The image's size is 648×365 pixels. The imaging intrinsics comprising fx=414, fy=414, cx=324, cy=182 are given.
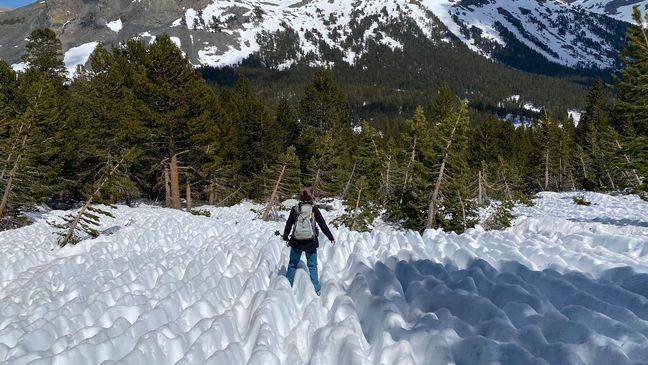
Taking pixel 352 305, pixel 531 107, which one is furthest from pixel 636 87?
pixel 531 107

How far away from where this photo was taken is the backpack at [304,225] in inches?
278

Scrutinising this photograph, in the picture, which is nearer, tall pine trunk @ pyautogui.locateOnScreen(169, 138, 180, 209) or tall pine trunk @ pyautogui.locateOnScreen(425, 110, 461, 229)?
tall pine trunk @ pyautogui.locateOnScreen(425, 110, 461, 229)

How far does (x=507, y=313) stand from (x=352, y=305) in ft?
6.99

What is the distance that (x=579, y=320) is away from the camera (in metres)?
4.95

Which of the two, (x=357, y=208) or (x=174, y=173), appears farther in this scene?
(x=174, y=173)

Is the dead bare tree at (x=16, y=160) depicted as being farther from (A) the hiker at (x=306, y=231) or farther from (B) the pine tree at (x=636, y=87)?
(B) the pine tree at (x=636, y=87)

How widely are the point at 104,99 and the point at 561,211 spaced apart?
30.5 metres

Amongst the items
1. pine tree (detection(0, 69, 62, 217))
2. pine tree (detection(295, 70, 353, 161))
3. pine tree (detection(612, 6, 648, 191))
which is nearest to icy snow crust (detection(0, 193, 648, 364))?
pine tree (detection(612, 6, 648, 191))

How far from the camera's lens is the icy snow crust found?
4641 mm

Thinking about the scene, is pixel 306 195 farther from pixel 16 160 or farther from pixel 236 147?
pixel 236 147

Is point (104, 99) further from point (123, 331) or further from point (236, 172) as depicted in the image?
point (123, 331)

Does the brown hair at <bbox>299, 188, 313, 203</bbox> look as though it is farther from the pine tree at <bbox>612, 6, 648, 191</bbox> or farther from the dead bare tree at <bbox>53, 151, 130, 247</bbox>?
the pine tree at <bbox>612, 6, 648, 191</bbox>

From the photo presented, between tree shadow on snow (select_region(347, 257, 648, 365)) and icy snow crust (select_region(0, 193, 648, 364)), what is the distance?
2 centimetres

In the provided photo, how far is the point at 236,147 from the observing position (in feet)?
119
